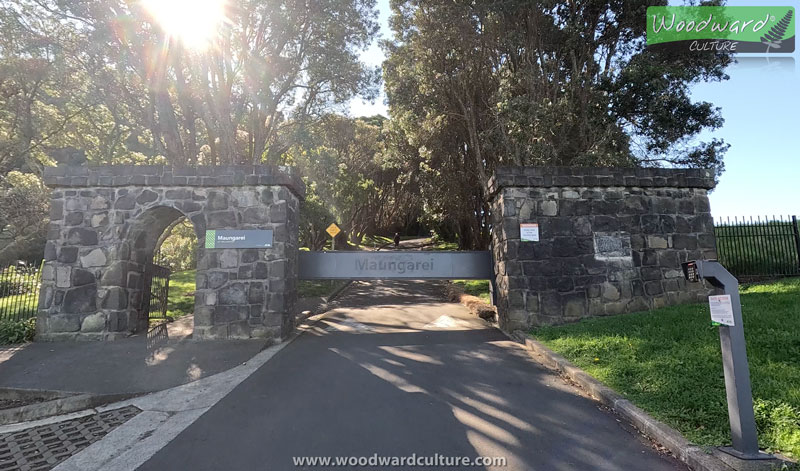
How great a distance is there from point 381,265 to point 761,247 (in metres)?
9.65

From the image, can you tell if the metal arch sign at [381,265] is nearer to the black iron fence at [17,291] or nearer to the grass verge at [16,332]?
the grass verge at [16,332]

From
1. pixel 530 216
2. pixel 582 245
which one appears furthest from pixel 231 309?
pixel 582 245

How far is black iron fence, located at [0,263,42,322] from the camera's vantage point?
7.83 m

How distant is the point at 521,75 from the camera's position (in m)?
12.9

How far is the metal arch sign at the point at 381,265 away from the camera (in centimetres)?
855

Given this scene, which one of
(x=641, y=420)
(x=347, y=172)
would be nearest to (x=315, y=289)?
(x=347, y=172)

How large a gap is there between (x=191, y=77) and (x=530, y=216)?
41.6 ft

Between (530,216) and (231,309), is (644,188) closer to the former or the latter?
(530,216)

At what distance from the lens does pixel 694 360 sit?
4.55m

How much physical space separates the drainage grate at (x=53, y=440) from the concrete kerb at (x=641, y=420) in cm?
510

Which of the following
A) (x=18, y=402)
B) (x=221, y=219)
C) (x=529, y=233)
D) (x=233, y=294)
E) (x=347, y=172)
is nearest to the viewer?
(x=18, y=402)

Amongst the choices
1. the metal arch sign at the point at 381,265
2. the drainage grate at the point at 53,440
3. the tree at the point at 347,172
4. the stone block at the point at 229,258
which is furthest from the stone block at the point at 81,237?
the tree at the point at 347,172

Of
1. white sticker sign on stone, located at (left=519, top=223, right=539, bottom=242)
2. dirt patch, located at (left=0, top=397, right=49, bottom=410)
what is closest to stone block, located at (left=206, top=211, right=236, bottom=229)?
dirt patch, located at (left=0, top=397, right=49, bottom=410)

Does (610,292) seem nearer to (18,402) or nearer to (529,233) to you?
(529,233)
